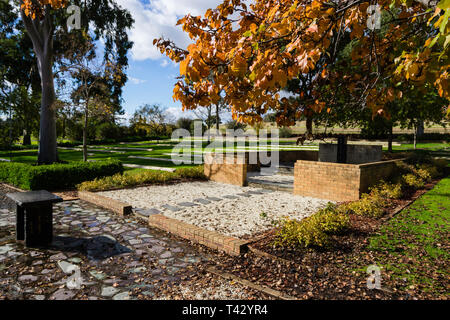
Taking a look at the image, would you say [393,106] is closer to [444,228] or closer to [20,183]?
[444,228]

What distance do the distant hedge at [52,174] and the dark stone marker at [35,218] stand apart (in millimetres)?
5185

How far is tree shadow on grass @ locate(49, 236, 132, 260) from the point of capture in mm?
4652

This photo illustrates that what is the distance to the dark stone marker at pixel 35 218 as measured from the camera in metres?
4.88

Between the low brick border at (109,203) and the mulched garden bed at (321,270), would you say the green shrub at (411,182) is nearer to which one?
the mulched garden bed at (321,270)

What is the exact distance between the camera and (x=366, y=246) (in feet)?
15.7

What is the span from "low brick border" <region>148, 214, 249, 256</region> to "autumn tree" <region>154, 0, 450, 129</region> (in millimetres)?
2129

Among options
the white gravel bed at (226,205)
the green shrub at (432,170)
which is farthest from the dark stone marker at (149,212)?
the green shrub at (432,170)

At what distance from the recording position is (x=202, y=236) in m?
5.15

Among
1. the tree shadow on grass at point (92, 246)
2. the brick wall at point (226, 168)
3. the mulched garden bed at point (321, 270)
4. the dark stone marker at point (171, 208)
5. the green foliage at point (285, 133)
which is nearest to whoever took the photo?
the mulched garden bed at point (321, 270)

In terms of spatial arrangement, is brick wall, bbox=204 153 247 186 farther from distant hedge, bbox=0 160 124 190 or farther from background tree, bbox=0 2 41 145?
background tree, bbox=0 2 41 145

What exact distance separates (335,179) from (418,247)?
3857 millimetres

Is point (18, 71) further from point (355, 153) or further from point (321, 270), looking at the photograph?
point (321, 270)

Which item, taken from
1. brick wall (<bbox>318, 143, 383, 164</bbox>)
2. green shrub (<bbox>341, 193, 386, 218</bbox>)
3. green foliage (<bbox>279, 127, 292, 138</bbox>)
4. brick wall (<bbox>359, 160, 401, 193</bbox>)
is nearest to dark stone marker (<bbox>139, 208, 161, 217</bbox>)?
green shrub (<bbox>341, 193, 386, 218</bbox>)

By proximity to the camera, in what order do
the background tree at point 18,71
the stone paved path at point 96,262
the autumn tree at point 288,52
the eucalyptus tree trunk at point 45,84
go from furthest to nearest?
the background tree at point 18,71
the eucalyptus tree trunk at point 45,84
the stone paved path at point 96,262
the autumn tree at point 288,52
